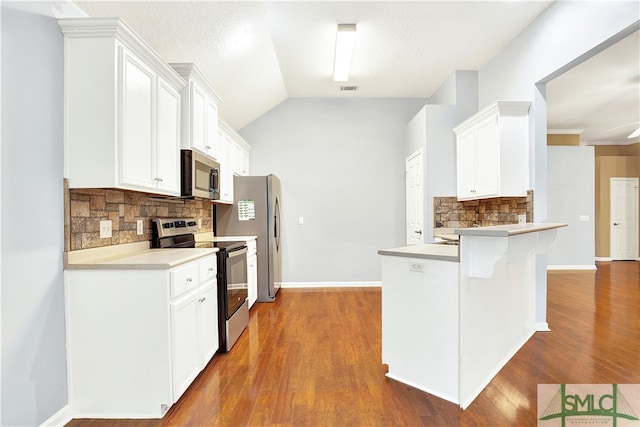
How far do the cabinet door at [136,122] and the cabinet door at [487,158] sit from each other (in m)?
3.25

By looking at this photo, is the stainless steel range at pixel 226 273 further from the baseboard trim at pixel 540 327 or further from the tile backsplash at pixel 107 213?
the baseboard trim at pixel 540 327

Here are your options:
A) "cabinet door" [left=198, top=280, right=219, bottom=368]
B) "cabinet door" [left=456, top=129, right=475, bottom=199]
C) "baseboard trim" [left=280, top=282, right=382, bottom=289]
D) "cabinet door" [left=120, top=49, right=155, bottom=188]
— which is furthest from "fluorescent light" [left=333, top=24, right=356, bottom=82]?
"baseboard trim" [left=280, top=282, right=382, bottom=289]

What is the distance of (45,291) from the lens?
173 cm

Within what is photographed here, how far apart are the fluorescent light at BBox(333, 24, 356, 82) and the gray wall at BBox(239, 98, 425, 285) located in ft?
3.76

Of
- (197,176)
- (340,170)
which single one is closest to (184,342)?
(197,176)

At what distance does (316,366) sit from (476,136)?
10.1 ft

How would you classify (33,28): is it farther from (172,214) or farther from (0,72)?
(172,214)

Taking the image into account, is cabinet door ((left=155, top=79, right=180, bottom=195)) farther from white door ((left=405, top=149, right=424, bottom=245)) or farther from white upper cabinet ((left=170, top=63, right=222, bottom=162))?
white door ((left=405, top=149, right=424, bottom=245))

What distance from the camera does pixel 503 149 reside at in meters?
3.33

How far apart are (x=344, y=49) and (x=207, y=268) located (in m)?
2.75

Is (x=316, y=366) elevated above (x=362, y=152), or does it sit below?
below

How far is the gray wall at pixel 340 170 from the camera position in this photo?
523cm

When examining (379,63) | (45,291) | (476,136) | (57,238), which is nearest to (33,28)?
(57,238)

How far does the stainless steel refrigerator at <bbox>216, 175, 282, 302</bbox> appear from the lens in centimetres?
441
